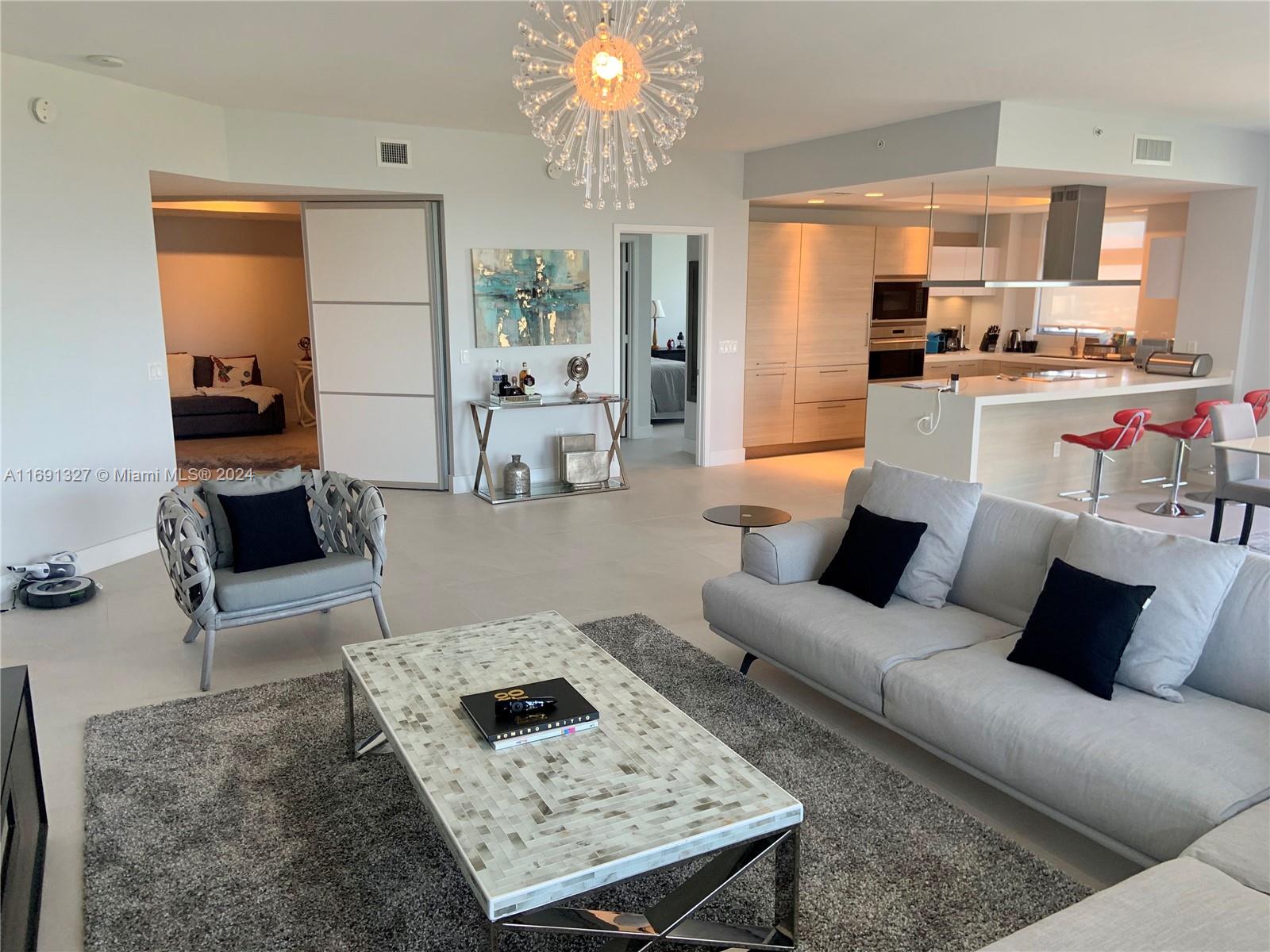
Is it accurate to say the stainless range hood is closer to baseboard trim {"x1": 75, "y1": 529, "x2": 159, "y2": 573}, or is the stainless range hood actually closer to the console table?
the console table

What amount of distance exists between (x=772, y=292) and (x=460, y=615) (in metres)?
5.16

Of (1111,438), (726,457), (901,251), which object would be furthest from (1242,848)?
(901,251)

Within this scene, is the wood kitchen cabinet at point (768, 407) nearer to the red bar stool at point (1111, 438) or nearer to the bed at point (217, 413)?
the red bar stool at point (1111, 438)

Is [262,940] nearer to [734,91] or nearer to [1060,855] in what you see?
[1060,855]

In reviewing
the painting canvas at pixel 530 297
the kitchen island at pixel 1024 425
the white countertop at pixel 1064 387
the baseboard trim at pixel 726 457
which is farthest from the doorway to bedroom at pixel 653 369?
the white countertop at pixel 1064 387

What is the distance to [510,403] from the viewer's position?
282 inches

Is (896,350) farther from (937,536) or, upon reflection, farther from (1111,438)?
(937,536)

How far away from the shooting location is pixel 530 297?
742cm

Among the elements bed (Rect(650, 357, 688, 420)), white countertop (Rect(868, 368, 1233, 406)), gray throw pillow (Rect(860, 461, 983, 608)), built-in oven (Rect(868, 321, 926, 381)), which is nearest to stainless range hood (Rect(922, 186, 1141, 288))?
white countertop (Rect(868, 368, 1233, 406))

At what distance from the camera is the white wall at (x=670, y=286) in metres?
13.3

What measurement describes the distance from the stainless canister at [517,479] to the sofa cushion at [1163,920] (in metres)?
5.75

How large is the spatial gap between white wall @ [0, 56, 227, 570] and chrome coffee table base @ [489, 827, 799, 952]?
14.2 feet

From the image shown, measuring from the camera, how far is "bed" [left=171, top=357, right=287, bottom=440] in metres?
9.66

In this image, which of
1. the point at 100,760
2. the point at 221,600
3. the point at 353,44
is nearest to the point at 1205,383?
the point at 353,44
